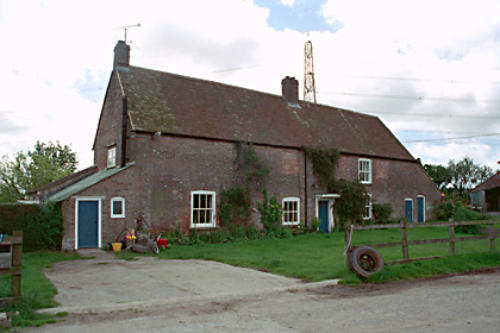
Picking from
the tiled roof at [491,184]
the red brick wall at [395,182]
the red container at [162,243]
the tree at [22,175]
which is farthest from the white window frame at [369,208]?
the tree at [22,175]

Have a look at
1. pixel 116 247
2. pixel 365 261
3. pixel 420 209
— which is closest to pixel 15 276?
pixel 365 261

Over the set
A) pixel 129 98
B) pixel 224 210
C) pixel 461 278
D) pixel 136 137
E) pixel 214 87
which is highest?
pixel 214 87

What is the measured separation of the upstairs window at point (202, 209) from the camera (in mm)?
19797

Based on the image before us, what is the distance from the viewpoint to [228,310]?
7172mm

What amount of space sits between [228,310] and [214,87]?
1922 centimetres

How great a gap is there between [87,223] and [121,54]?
9.83 meters

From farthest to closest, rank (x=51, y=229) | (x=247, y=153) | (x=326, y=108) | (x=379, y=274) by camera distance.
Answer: (x=326, y=108), (x=247, y=153), (x=51, y=229), (x=379, y=274)

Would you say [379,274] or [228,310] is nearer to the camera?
[228,310]

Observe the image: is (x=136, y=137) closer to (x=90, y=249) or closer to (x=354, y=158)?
(x=90, y=249)

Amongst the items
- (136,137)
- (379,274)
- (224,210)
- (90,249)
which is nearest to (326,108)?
(224,210)

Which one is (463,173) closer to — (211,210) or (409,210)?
(409,210)

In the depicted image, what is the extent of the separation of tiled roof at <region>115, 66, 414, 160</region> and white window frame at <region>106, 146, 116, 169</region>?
2.74 m

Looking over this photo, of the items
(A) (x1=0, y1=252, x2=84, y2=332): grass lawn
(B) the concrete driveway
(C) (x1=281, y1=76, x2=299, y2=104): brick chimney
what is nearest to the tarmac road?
(B) the concrete driveway

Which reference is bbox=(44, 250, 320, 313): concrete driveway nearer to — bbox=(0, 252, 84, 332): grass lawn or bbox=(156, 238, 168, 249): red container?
bbox=(0, 252, 84, 332): grass lawn
